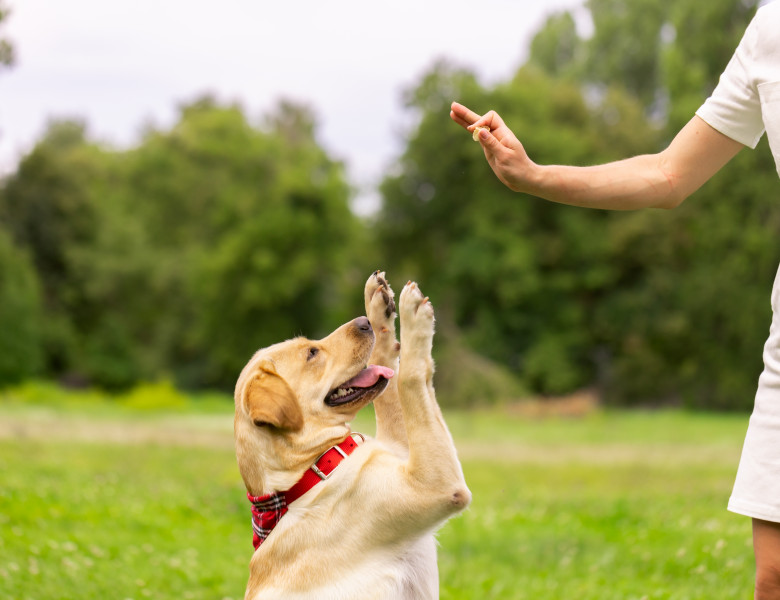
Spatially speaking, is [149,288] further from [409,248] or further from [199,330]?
[409,248]

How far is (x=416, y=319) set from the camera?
421cm

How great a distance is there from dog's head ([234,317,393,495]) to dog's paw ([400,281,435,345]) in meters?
0.40

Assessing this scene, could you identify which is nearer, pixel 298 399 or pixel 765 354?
pixel 765 354

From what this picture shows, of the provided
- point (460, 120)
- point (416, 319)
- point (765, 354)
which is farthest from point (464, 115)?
point (765, 354)

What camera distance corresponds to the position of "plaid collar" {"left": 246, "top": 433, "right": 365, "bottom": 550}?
163 inches

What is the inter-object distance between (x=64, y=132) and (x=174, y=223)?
2110 centimetres

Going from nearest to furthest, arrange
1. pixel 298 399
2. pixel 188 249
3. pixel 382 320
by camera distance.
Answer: pixel 298 399 → pixel 382 320 → pixel 188 249

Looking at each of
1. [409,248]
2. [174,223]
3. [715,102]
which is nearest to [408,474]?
[715,102]

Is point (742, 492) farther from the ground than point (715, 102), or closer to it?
closer to it

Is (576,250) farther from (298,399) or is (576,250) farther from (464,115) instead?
(464,115)

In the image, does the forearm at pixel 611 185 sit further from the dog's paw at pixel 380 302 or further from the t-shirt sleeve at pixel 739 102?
the dog's paw at pixel 380 302

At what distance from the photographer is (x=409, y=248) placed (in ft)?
156

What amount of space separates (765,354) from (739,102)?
0.86 m

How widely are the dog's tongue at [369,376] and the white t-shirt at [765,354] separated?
1.97m
